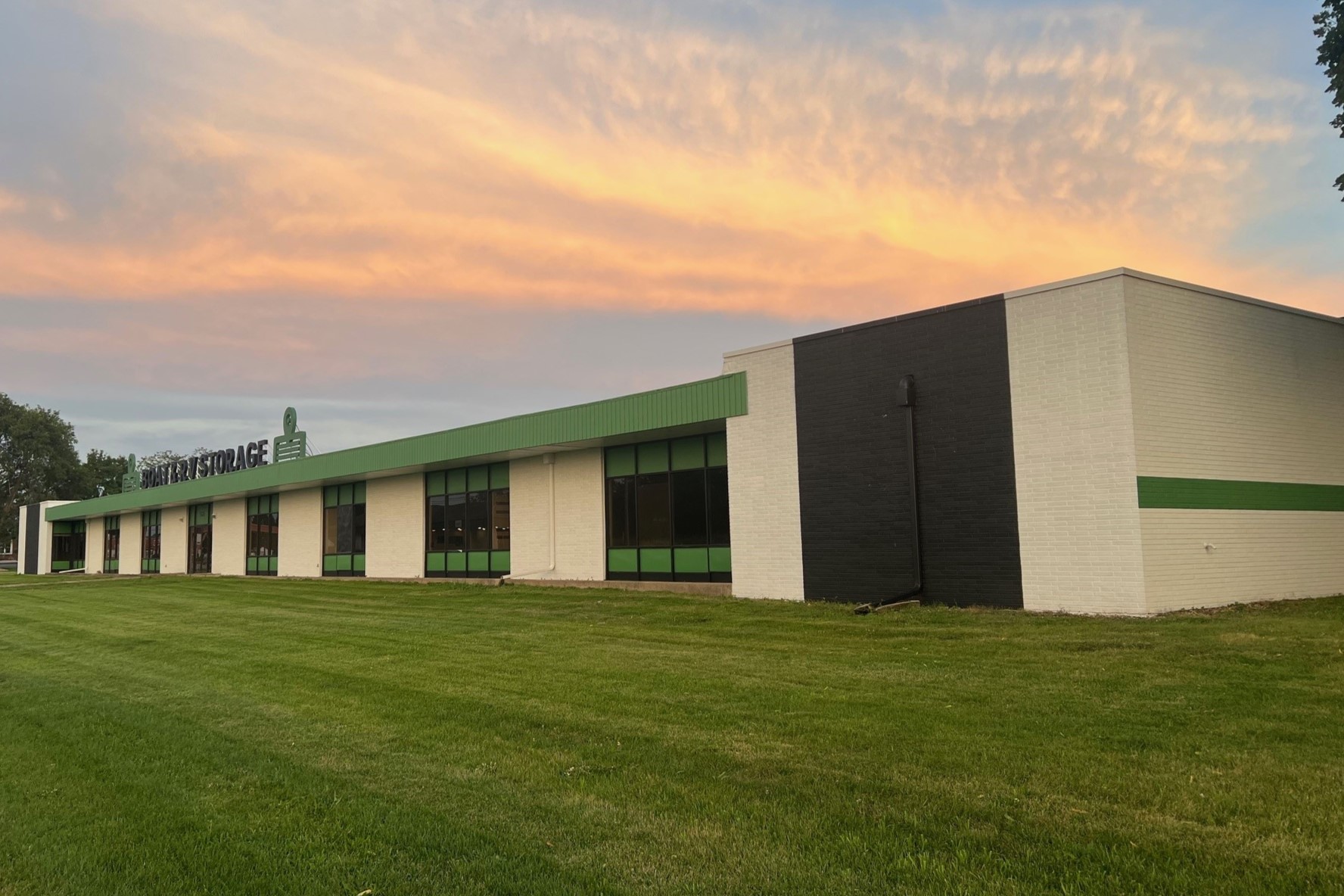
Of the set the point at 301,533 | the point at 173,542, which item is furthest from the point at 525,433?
the point at 173,542

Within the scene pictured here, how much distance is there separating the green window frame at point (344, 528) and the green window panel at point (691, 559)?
17154 millimetres

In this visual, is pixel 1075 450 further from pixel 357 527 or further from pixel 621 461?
pixel 357 527

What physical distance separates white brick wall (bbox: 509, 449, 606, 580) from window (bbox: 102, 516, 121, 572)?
43695mm

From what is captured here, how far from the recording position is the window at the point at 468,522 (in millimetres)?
29766

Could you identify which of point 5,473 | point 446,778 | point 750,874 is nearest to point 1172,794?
point 750,874

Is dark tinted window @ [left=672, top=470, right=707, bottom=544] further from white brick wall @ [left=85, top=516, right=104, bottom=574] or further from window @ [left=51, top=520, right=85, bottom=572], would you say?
window @ [left=51, top=520, right=85, bottom=572]

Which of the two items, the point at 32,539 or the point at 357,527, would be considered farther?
the point at 32,539

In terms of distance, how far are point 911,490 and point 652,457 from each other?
8.94m

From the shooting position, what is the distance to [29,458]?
99188 mm

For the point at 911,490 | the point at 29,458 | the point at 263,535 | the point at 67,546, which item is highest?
the point at 29,458

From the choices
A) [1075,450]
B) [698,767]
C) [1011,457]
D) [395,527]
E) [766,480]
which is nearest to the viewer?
[698,767]

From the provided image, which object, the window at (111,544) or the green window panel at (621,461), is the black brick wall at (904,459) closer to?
the green window panel at (621,461)

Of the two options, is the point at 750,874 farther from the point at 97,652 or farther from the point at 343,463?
the point at 343,463

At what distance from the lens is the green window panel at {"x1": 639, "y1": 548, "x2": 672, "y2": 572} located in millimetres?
24172
